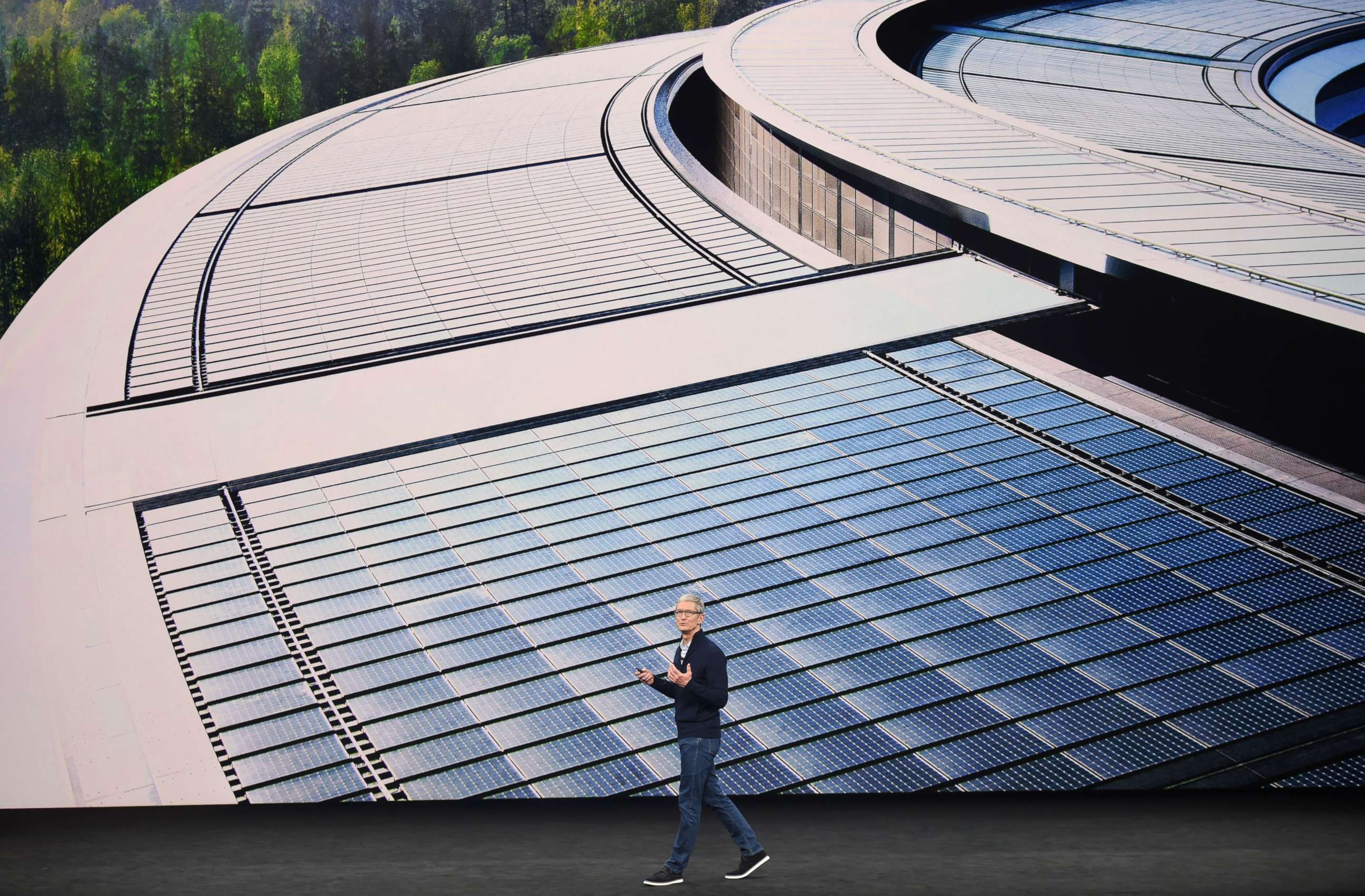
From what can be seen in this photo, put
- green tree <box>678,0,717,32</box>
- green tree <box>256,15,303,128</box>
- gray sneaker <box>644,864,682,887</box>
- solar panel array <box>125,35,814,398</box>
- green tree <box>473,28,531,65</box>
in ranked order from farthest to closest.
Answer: green tree <box>473,28,531,65</box> < green tree <box>678,0,717,32</box> < green tree <box>256,15,303,128</box> < solar panel array <box>125,35,814,398</box> < gray sneaker <box>644,864,682,887</box>

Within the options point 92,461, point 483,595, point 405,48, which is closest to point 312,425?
point 92,461

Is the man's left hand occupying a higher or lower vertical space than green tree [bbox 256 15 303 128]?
lower

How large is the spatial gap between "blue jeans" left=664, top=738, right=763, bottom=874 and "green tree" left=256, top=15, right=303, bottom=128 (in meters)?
84.4

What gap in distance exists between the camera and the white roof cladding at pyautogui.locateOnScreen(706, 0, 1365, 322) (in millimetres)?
15266

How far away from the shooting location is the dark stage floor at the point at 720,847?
8141 millimetres

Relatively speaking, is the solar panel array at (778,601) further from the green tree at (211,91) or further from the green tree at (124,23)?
the green tree at (124,23)

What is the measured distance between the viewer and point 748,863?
8141mm

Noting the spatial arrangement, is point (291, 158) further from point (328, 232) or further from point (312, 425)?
point (312, 425)

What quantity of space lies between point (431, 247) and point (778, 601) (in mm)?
14449

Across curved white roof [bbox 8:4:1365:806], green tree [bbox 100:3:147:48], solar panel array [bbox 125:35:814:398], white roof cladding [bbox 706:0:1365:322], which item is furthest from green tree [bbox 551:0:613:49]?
curved white roof [bbox 8:4:1365:806]

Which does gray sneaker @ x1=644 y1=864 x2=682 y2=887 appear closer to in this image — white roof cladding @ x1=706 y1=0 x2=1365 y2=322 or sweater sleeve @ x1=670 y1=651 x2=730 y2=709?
sweater sleeve @ x1=670 y1=651 x2=730 y2=709

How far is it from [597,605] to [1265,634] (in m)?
6.28

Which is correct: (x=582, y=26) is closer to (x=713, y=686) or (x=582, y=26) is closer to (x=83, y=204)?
(x=83, y=204)

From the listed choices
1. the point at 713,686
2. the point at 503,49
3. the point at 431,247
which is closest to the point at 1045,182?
the point at 431,247
